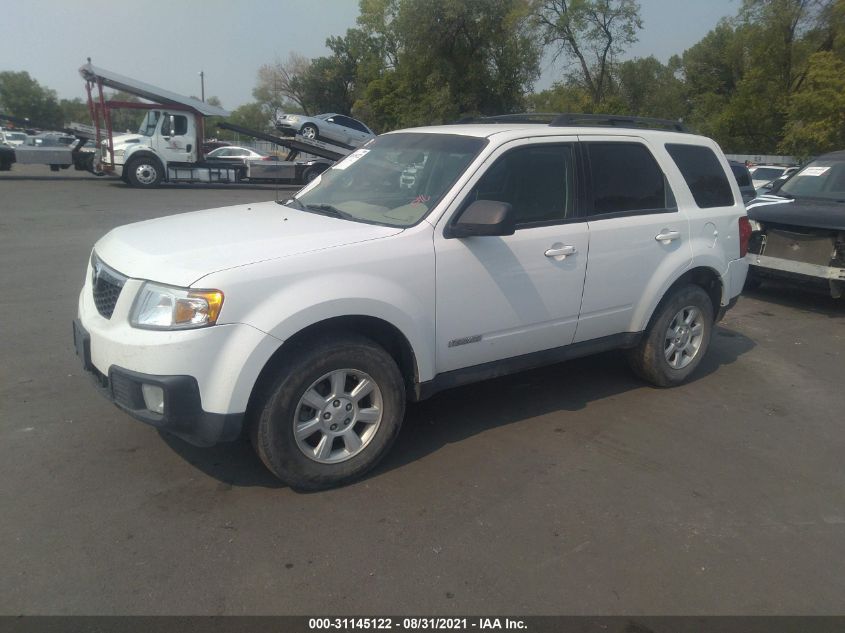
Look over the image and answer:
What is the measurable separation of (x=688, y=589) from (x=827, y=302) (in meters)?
7.32

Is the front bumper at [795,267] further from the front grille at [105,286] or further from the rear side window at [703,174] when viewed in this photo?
the front grille at [105,286]

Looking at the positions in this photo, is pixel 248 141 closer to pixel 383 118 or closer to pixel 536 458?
pixel 383 118

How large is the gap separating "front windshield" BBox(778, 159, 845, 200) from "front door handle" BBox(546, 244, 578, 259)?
19.4ft

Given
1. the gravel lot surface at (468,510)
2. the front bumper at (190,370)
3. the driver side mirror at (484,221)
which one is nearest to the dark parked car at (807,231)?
the gravel lot surface at (468,510)

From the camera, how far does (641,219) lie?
16.0 ft

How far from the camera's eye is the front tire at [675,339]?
17.1 ft

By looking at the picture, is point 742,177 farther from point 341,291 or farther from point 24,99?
point 24,99

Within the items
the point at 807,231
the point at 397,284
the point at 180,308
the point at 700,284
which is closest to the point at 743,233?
the point at 700,284

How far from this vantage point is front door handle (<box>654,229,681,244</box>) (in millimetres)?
4961

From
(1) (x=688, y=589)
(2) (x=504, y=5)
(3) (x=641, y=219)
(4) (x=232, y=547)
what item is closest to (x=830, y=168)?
(3) (x=641, y=219)

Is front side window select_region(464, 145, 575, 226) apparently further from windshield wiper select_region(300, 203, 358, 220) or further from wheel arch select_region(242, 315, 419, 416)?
wheel arch select_region(242, 315, 419, 416)

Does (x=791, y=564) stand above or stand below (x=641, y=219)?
below
